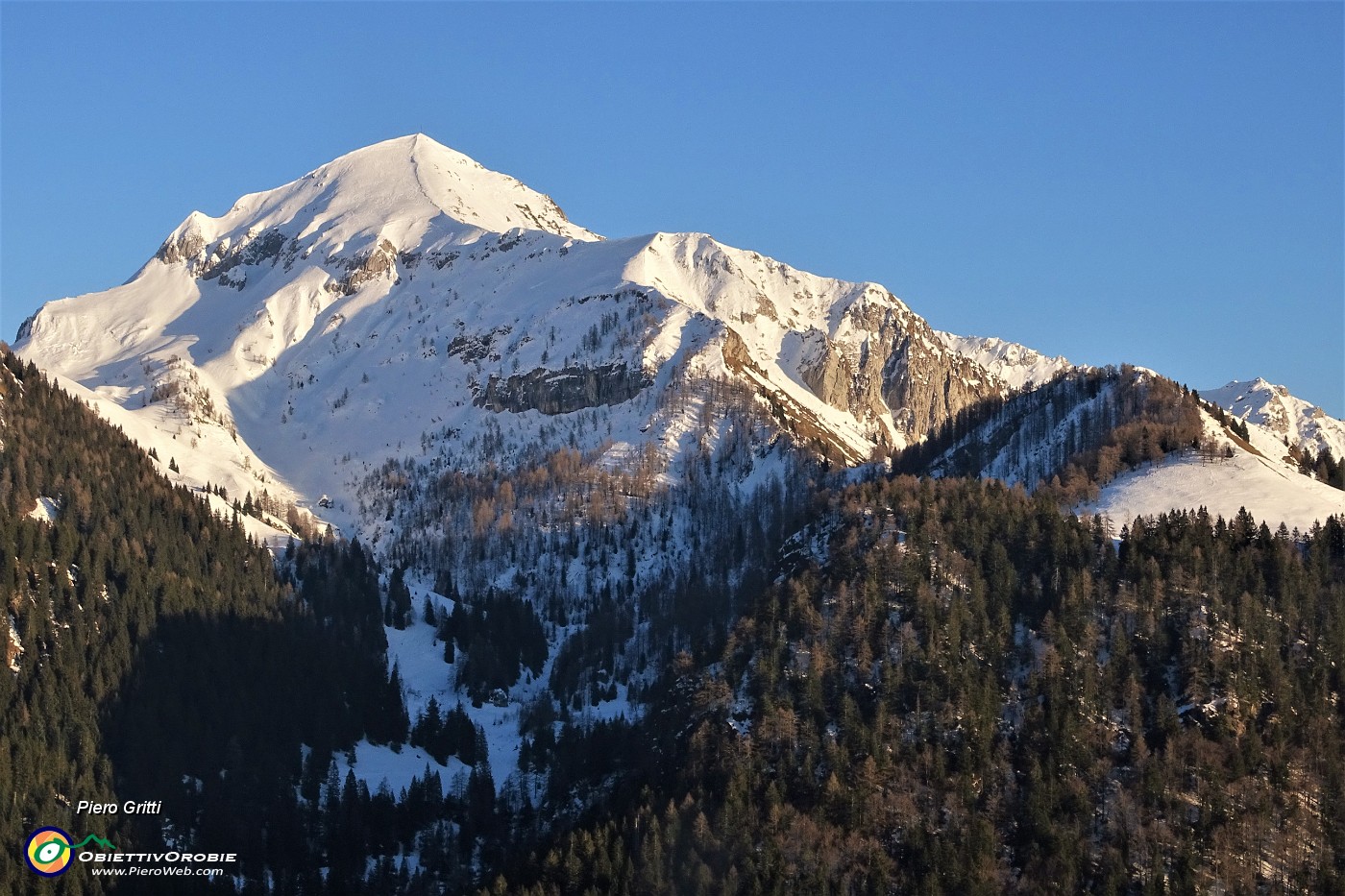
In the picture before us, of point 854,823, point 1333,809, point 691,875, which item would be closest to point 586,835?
point 691,875

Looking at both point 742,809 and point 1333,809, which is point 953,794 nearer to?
point 742,809

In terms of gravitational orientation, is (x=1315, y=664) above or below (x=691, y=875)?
above

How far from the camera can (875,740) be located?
198625mm

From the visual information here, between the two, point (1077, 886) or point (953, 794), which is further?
point (953, 794)

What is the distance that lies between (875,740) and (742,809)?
52.9ft

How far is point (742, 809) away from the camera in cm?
19238

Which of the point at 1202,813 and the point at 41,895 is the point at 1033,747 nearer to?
the point at 1202,813

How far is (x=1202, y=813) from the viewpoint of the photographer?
599ft

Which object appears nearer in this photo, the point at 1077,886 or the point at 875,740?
the point at 1077,886

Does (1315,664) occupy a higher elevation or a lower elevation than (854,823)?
higher

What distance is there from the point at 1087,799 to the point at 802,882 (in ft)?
95.0

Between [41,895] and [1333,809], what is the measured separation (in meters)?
124

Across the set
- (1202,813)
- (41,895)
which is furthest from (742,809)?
(41,895)

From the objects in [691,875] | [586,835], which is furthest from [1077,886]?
[586,835]
